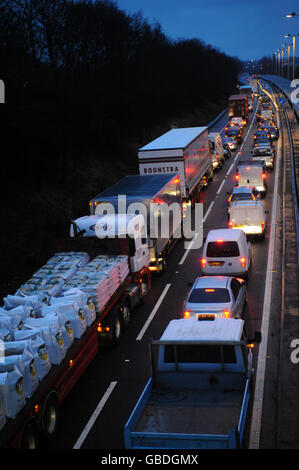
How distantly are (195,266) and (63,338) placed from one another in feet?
39.0

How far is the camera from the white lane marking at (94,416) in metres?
11.0

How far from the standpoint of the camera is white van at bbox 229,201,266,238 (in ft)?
81.7

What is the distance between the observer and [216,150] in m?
48.3

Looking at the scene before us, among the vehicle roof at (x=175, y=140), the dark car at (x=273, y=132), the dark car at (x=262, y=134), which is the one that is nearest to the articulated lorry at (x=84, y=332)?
the vehicle roof at (x=175, y=140)

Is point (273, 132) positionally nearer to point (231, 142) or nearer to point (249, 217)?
point (231, 142)

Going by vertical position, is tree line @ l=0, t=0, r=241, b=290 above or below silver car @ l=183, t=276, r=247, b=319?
above

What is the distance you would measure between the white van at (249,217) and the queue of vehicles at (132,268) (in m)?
0.22

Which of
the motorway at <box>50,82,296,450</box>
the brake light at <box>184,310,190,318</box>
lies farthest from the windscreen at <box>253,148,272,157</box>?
the brake light at <box>184,310,190,318</box>

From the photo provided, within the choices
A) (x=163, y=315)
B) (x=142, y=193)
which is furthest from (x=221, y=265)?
(x=142, y=193)

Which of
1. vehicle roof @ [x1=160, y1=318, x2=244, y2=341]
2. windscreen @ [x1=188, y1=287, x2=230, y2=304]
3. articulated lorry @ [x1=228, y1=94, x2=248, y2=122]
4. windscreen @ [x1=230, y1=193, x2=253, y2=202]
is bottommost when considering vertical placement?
windscreen @ [x1=188, y1=287, x2=230, y2=304]

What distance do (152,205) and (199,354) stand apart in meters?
11.4

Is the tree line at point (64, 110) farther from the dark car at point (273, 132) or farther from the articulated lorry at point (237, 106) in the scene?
the dark car at point (273, 132)

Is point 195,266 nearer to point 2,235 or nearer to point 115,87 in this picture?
point 2,235

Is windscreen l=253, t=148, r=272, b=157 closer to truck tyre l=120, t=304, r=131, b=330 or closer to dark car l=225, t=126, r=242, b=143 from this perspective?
dark car l=225, t=126, r=242, b=143
